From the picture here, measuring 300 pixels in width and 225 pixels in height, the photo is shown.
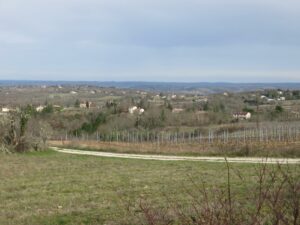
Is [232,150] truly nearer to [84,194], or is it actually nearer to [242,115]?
[84,194]

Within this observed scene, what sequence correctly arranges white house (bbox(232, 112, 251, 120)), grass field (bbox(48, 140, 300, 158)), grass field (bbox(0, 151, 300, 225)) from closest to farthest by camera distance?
grass field (bbox(0, 151, 300, 225)) < grass field (bbox(48, 140, 300, 158)) < white house (bbox(232, 112, 251, 120))

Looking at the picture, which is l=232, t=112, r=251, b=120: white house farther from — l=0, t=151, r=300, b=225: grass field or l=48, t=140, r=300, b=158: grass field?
l=0, t=151, r=300, b=225: grass field

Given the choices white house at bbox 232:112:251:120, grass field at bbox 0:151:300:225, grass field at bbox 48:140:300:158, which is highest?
grass field at bbox 0:151:300:225

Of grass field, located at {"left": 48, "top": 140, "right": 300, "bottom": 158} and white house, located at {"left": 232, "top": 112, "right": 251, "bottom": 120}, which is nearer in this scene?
grass field, located at {"left": 48, "top": 140, "right": 300, "bottom": 158}

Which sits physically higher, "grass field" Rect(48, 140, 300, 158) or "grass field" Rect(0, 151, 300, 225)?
"grass field" Rect(0, 151, 300, 225)

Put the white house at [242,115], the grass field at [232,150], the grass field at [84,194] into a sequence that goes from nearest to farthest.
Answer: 1. the grass field at [84,194]
2. the grass field at [232,150]
3. the white house at [242,115]

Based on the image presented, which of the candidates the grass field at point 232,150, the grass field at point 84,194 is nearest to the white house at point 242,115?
the grass field at point 232,150

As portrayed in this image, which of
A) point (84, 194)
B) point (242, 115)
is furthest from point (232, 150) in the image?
point (242, 115)

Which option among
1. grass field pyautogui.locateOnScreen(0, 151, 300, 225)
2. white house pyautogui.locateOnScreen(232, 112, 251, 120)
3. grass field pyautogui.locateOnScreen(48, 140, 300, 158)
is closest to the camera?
grass field pyautogui.locateOnScreen(0, 151, 300, 225)

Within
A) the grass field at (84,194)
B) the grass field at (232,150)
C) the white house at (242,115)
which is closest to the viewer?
the grass field at (84,194)

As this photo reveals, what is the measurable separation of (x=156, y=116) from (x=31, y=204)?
68.2 metres

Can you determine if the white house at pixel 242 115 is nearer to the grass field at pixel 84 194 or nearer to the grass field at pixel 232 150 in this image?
the grass field at pixel 232 150

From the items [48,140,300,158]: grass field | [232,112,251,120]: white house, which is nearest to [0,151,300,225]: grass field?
Result: [48,140,300,158]: grass field

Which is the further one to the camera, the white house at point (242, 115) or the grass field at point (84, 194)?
the white house at point (242, 115)
